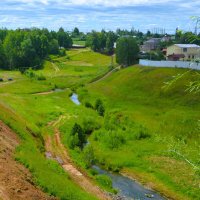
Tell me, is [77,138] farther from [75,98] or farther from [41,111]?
[75,98]

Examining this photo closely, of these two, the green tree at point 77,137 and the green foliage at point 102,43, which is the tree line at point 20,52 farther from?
the green tree at point 77,137

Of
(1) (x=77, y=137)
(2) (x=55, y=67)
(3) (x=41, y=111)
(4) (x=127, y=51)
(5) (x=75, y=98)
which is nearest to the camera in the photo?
(1) (x=77, y=137)

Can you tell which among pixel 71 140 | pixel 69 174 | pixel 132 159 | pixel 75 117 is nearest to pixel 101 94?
pixel 75 117

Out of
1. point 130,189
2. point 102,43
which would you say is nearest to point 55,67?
point 102,43

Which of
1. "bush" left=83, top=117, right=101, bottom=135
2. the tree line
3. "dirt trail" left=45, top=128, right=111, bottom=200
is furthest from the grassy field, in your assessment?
the tree line

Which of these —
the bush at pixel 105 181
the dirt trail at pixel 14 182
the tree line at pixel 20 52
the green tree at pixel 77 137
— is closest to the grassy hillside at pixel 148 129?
the green tree at pixel 77 137

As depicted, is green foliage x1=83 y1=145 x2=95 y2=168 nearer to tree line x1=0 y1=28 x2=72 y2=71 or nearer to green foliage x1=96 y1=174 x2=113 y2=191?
green foliage x1=96 y1=174 x2=113 y2=191
